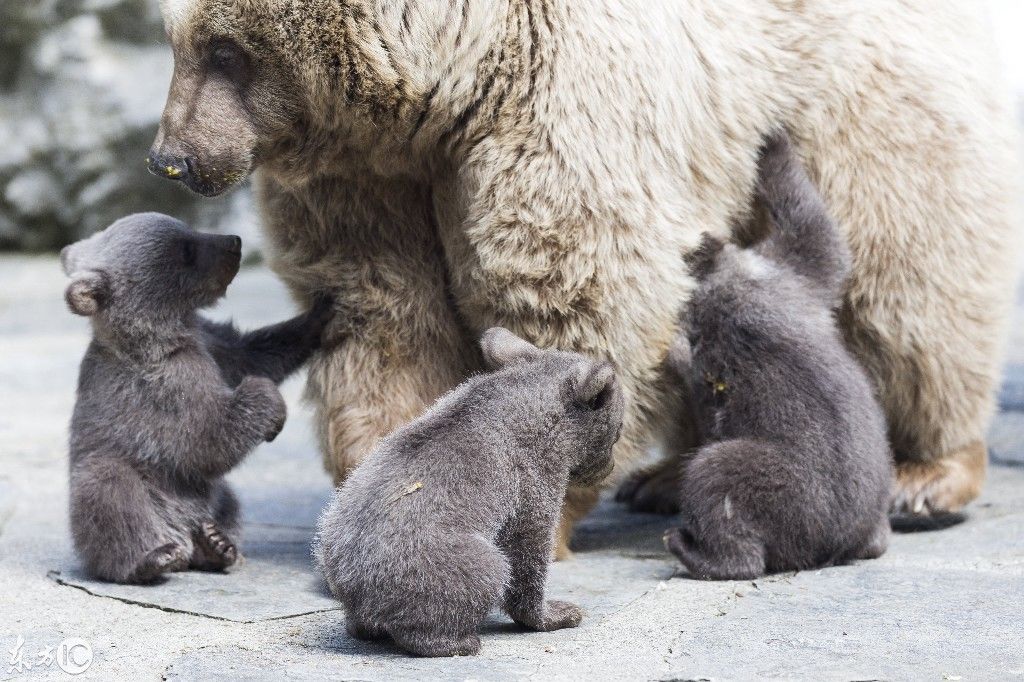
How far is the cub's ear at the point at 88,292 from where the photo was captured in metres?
4.14

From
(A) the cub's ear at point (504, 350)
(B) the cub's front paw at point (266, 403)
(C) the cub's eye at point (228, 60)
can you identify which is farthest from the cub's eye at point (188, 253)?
(A) the cub's ear at point (504, 350)

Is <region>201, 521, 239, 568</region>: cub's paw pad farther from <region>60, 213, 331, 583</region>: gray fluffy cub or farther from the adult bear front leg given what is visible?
the adult bear front leg

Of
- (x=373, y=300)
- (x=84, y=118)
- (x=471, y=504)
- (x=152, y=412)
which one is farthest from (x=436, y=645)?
(x=84, y=118)

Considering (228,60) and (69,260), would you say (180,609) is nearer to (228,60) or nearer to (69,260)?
(69,260)

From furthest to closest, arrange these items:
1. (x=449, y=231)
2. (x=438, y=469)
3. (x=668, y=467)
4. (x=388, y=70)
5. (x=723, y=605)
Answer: (x=668, y=467) → (x=449, y=231) → (x=388, y=70) → (x=723, y=605) → (x=438, y=469)

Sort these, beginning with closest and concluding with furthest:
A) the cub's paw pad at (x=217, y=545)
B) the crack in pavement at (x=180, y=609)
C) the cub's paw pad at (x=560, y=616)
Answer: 1. the cub's paw pad at (x=560, y=616)
2. the crack in pavement at (x=180, y=609)
3. the cub's paw pad at (x=217, y=545)

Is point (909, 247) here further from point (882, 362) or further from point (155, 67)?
point (155, 67)

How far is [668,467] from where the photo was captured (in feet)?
18.1

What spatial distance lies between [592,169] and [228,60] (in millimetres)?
1113

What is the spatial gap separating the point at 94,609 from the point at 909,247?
2.87 meters

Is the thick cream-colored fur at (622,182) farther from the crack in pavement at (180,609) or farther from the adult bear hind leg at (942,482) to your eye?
the crack in pavement at (180,609)

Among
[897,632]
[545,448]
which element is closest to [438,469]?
[545,448]

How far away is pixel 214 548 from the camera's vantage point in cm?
429

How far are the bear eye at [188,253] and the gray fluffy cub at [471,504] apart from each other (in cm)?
110
